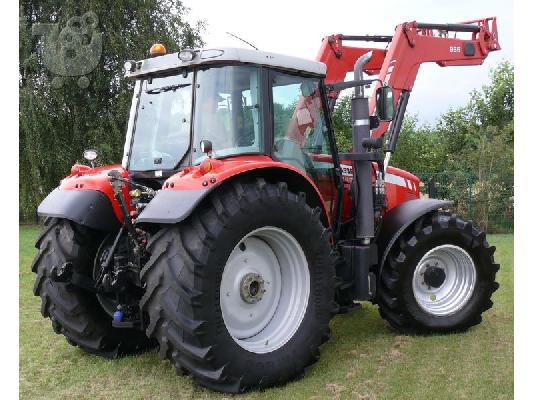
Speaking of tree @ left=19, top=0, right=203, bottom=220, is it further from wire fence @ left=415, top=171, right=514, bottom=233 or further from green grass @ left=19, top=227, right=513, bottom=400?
green grass @ left=19, top=227, right=513, bottom=400

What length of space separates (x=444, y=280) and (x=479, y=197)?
11157 millimetres

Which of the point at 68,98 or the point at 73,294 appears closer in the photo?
the point at 73,294

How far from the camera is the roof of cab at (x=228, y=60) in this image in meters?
4.05

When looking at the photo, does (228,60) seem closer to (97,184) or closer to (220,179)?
(220,179)

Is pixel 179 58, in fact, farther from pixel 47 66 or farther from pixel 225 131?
pixel 47 66

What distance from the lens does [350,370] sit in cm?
415

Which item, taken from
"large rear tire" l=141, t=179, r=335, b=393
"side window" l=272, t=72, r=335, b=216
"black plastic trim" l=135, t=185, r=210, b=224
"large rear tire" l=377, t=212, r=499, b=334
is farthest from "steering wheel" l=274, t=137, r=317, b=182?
"large rear tire" l=377, t=212, r=499, b=334

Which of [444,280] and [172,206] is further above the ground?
[172,206]

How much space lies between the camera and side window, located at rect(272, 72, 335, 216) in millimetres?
4348

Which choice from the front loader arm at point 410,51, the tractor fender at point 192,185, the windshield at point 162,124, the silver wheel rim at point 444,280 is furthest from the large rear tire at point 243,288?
the front loader arm at point 410,51

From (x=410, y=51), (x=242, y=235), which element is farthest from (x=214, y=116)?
(x=410, y=51)

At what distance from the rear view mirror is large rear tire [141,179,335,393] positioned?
3.44 ft

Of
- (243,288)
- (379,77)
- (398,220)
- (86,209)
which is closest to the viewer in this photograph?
(243,288)

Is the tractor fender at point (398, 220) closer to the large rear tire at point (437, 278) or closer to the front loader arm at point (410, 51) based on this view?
the large rear tire at point (437, 278)
